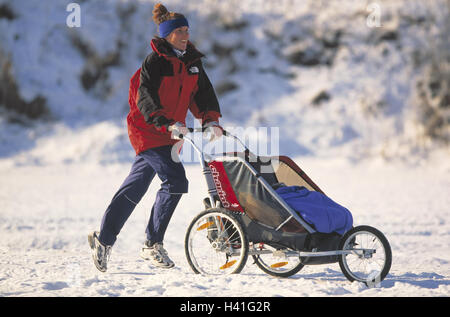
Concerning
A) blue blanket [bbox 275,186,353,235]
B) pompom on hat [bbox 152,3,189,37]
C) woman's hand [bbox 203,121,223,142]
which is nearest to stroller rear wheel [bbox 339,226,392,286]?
blue blanket [bbox 275,186,353,235]

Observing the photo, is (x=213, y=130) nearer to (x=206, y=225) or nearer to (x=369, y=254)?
(x=206, y=225)

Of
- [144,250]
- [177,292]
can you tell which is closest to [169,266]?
[144,250]

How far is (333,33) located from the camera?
65.8ft

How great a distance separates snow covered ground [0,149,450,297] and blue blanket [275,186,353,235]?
0.36 meters

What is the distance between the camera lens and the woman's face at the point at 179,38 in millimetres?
3551

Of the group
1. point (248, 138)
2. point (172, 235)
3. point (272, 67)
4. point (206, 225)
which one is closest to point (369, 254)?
point (206, 225)

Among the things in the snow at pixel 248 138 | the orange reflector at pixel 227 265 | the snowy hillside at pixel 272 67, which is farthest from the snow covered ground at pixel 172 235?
the snowy hillside at pixel 272 67

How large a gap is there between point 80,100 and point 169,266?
1487 centimetres

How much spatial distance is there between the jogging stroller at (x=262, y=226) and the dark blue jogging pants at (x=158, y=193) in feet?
0.71

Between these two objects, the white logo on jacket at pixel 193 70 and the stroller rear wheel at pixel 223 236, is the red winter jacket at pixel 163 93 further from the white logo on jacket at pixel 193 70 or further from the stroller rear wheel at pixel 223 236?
the stroller rear wheel at pixel 223 236

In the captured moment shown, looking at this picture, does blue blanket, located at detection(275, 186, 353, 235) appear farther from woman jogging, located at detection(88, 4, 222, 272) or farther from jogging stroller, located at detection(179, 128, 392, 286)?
woman jogging, located at detection(88, 4, 222, 272)
